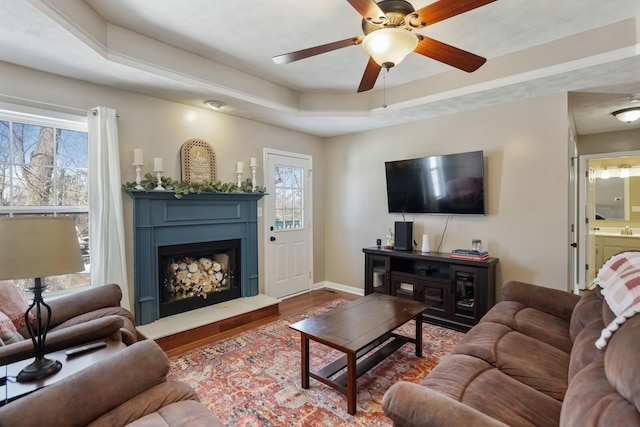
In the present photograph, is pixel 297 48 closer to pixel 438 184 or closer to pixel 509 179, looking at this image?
pixel 438 184

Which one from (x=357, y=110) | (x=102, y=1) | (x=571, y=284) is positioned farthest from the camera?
(x=357, y=110)

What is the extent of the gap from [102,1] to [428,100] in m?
2.97

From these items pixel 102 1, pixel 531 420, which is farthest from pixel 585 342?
pixel 102 1

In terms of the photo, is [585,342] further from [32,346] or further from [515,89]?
[32,346]

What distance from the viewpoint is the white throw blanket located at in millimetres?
1214

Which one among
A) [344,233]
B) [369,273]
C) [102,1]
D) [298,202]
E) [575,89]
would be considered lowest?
[369,273]

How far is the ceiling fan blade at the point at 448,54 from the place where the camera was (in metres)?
1.82

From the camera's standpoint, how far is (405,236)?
155 inches

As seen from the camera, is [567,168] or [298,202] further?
[298,202]

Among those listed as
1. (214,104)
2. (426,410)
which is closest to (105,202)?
(214,104)

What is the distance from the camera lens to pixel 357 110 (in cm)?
391

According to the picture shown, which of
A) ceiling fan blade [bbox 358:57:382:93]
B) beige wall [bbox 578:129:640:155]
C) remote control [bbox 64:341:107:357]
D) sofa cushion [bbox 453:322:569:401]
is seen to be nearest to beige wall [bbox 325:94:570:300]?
sofa cushion [bbox 453:322:569:401]

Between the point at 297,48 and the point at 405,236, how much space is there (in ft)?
8.14

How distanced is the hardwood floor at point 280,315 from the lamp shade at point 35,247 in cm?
172
